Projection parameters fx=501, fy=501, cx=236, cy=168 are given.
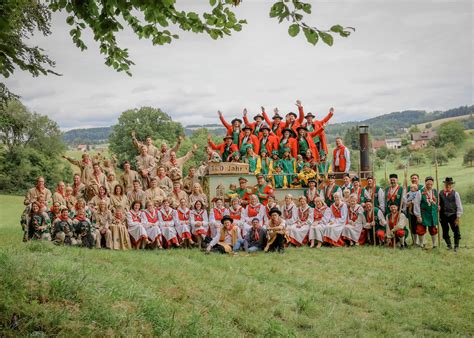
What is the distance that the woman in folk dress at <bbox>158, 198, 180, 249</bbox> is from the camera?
12.0 m

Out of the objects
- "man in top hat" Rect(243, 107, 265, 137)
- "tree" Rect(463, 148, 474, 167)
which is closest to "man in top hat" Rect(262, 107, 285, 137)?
"man in top hat" Rect(243, 107, 265, 137)

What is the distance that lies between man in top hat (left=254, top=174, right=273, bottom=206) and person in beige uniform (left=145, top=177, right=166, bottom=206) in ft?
8.42

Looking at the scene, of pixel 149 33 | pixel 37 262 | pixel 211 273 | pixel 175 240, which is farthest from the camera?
pixel 175 240

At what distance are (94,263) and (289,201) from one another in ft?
20.6

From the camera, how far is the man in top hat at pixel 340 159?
15.0 metres

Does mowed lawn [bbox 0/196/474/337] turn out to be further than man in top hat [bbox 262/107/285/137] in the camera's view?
No

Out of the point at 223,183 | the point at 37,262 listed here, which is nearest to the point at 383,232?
the point at 223,183

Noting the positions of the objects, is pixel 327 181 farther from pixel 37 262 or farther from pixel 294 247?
pixel 37 262

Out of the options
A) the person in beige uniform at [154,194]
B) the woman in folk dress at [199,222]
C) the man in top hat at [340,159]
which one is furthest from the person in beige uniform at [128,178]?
the man in top hat at [340,159]

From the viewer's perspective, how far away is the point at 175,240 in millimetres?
12008

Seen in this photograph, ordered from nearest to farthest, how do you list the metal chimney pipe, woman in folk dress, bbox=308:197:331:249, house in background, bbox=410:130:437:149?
woman in folk dress, bbox=308:197:331:249 → the metal chimney pipe → house in background, bbox=410:130:437:149

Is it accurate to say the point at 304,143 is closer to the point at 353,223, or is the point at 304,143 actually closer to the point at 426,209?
the point at 353,223

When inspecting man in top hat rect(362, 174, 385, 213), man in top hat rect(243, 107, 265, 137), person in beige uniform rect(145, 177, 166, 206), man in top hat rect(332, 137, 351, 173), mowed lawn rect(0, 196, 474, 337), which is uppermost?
man in top hat rect(243, 107, 265, 137)

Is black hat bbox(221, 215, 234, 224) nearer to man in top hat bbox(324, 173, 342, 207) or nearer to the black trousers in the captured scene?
man in top hat bbox(324, 173, 342, 207)
